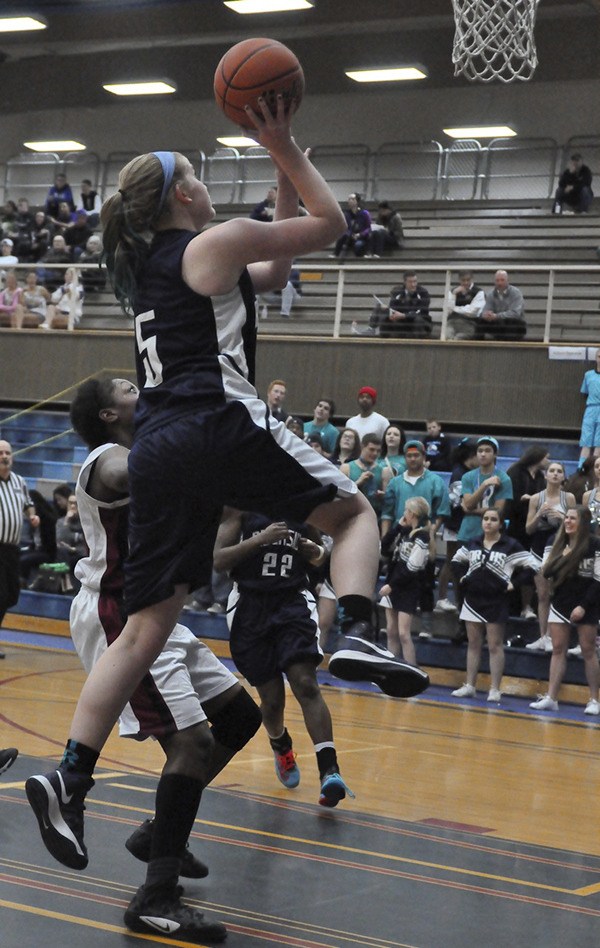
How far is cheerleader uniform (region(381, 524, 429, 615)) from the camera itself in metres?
11.8

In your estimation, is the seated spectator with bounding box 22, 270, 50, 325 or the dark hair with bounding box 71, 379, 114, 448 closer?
the dark hair with bounding box 71, 379, 114, 448

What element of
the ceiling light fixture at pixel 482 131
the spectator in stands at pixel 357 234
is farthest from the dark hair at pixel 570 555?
the ceiling light fixture at pixel 482 131

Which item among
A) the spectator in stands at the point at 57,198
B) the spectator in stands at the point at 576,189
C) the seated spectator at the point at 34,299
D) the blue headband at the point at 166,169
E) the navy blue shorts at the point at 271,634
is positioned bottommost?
the navy blue shorts at the point at 271,634

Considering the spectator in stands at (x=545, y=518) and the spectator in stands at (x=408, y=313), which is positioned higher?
the spectator in stands at (x=408, y=313)

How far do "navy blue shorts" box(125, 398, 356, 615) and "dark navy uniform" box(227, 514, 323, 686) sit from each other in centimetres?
323

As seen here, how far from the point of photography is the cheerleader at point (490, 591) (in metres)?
11.3

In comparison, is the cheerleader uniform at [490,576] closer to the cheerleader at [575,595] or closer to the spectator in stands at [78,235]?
the cheerleader at [575,595]

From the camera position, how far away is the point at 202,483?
352cm

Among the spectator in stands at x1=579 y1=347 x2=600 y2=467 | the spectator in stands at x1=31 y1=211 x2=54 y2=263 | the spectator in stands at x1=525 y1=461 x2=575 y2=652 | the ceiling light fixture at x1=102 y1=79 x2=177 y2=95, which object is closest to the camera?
the spectator in stands at x1=525 y1=461 x2=575 y2=652

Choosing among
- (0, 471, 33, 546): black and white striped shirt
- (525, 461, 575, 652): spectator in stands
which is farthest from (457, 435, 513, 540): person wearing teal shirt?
(0, 471, 33, 546): black and white striped shirt

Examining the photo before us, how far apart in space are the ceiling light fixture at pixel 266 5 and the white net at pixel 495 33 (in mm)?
12214

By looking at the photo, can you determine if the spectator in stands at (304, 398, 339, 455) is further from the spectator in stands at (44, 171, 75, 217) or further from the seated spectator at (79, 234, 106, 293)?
the spectator in stands at (44, 171, 75, 217)

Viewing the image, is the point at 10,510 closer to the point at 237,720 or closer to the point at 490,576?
the point at 490,576

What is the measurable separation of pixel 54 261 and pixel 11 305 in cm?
147
